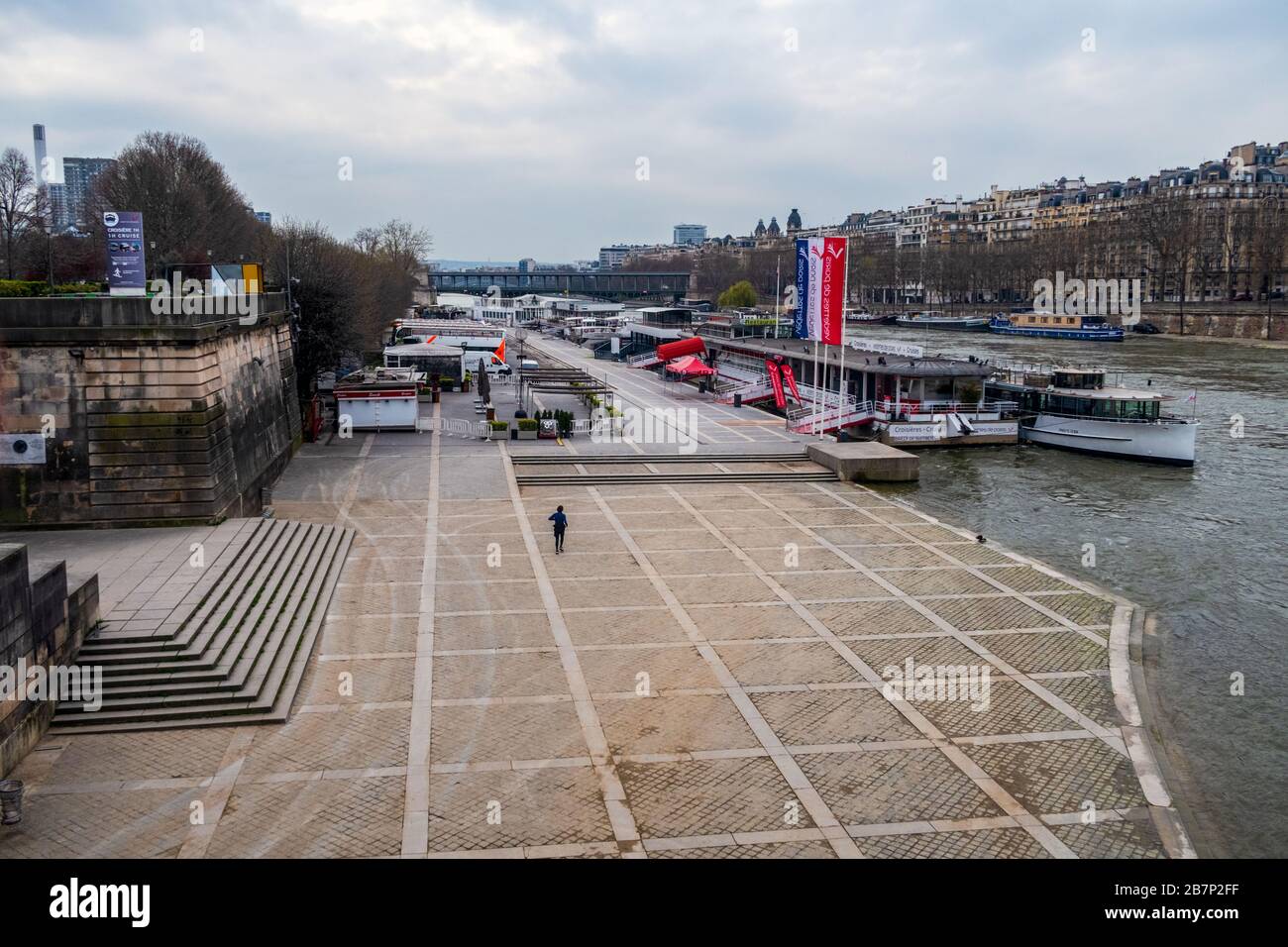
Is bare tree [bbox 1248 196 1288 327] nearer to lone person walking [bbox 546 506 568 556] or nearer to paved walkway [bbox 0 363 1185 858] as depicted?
paved walkway [bbox 0 363 1185 858]

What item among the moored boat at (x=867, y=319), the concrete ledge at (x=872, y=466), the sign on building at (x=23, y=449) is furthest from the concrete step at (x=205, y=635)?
the moored boat at (x=867, y=319)

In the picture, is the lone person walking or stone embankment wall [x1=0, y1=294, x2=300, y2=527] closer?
stone embankment wall [x1=0, y1=294, x2=300, y2=527]

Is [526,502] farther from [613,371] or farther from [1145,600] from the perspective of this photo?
[613,371]

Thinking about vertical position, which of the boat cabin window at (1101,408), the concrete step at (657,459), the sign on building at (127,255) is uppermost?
the sign on building at (127,255)

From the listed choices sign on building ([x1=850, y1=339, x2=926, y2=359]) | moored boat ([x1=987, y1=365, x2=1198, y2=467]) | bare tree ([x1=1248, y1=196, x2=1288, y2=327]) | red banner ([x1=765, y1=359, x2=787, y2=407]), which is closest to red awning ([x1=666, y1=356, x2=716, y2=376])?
red banner ([x1=765, y1=359, x2=787, y2=407])

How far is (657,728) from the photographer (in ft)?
48.2

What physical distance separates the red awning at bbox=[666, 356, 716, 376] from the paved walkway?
34.0m

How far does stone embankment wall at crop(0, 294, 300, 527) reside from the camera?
21438mm

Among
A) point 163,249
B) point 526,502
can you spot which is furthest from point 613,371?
point 526,502

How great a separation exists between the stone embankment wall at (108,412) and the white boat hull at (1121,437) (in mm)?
33938

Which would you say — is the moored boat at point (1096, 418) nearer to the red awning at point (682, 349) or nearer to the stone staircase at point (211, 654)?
the red awning at point (682, 349)

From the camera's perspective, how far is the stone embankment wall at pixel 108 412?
21.4 meters

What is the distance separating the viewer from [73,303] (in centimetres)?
2147

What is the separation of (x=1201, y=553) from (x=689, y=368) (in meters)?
35.6
